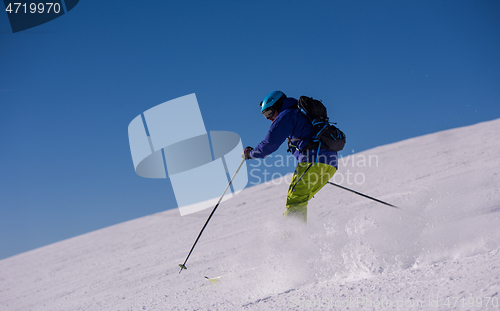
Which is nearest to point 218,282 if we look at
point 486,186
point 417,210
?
point 417,210

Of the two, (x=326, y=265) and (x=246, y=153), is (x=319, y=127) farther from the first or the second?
(x=326, y=265)

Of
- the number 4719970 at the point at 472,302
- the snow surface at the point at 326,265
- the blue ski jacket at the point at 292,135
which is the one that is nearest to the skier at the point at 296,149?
the blue ski jacket at the point at 292,135

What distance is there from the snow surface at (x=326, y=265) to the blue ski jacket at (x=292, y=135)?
915 mm

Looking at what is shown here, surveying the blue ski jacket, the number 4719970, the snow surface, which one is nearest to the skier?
the blue ski jacket

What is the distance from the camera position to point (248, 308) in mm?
2822

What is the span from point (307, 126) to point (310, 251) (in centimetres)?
158

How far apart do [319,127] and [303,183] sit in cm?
73

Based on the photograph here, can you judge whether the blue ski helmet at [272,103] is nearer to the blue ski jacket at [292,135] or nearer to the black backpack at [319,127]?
the blue ski jacket at [292,135]

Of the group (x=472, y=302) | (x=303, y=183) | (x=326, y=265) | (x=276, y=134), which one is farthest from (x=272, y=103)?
(x=472, y=302)

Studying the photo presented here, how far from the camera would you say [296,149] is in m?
3.88

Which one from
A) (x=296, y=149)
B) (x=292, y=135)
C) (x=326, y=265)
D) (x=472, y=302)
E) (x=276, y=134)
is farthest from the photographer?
(x=296, y=149)

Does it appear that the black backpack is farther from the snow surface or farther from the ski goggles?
the snow surface

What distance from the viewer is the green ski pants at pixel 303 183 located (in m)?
3.75

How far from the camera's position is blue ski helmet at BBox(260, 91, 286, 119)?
382 cm
